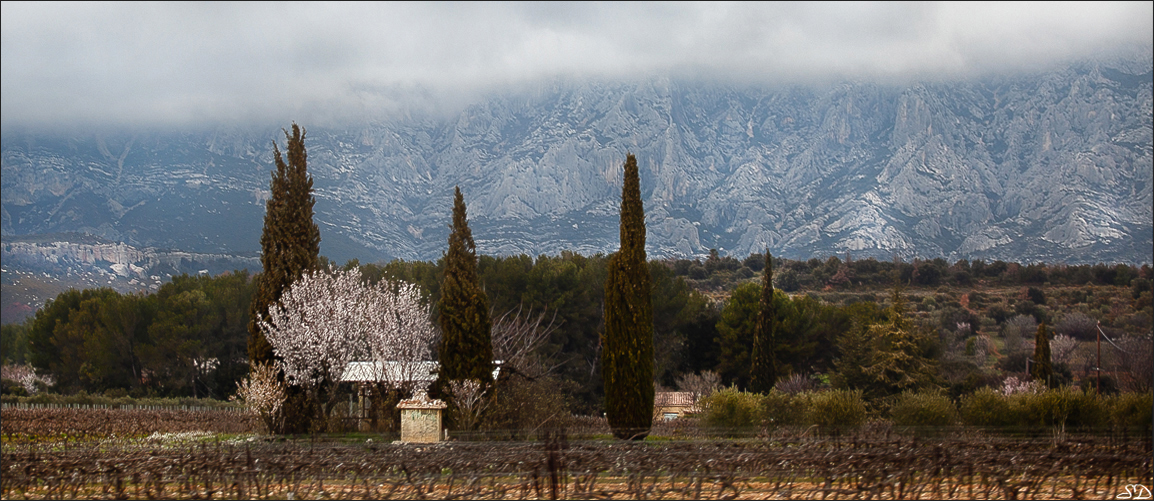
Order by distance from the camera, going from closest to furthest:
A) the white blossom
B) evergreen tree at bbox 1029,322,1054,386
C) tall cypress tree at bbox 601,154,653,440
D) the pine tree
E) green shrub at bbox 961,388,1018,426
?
green shrub at bbox 961,388,1018,426 < tall cypress tree at bbox 601,154,653,440 < the white blossom < evergreen tree at bbox 1029,322,1054,386 < the pine tree

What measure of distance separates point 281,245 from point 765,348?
59.0 ft

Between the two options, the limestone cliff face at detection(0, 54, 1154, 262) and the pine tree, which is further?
the limestone cliff face at detection(0, 54, 1154, 262)

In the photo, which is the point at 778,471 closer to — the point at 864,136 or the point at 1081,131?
the point at 1081,131

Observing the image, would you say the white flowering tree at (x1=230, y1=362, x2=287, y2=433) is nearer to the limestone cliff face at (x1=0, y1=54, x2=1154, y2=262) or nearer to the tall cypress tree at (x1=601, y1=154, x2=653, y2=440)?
the tall cypress tree at (x1=601, y1=154, x2=653, y2=440)

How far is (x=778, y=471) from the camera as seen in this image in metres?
11.7

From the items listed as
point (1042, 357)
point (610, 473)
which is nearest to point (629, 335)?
point (610, 473)

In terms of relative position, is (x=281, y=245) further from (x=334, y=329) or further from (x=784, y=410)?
(x=784, y=410)

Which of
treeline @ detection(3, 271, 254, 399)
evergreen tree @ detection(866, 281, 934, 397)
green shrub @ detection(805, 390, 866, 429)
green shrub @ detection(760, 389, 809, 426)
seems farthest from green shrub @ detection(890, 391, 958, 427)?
treeline @ detection(3, 271, 254, 399)

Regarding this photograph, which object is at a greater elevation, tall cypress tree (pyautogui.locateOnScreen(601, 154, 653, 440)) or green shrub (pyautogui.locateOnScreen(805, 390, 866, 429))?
tall cypress tree (pyautogui.locateOnScreen(601, 154, 653, 440))

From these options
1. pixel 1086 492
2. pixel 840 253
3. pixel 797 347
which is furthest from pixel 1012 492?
pixel 840 253

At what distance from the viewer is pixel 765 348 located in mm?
32500

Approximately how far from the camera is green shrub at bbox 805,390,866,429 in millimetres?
18500

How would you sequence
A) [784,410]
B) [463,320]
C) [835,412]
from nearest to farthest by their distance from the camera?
[835,412]
[784,410]
[463,320]

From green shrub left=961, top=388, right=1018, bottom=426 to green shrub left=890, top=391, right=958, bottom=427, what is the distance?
0.33 m
